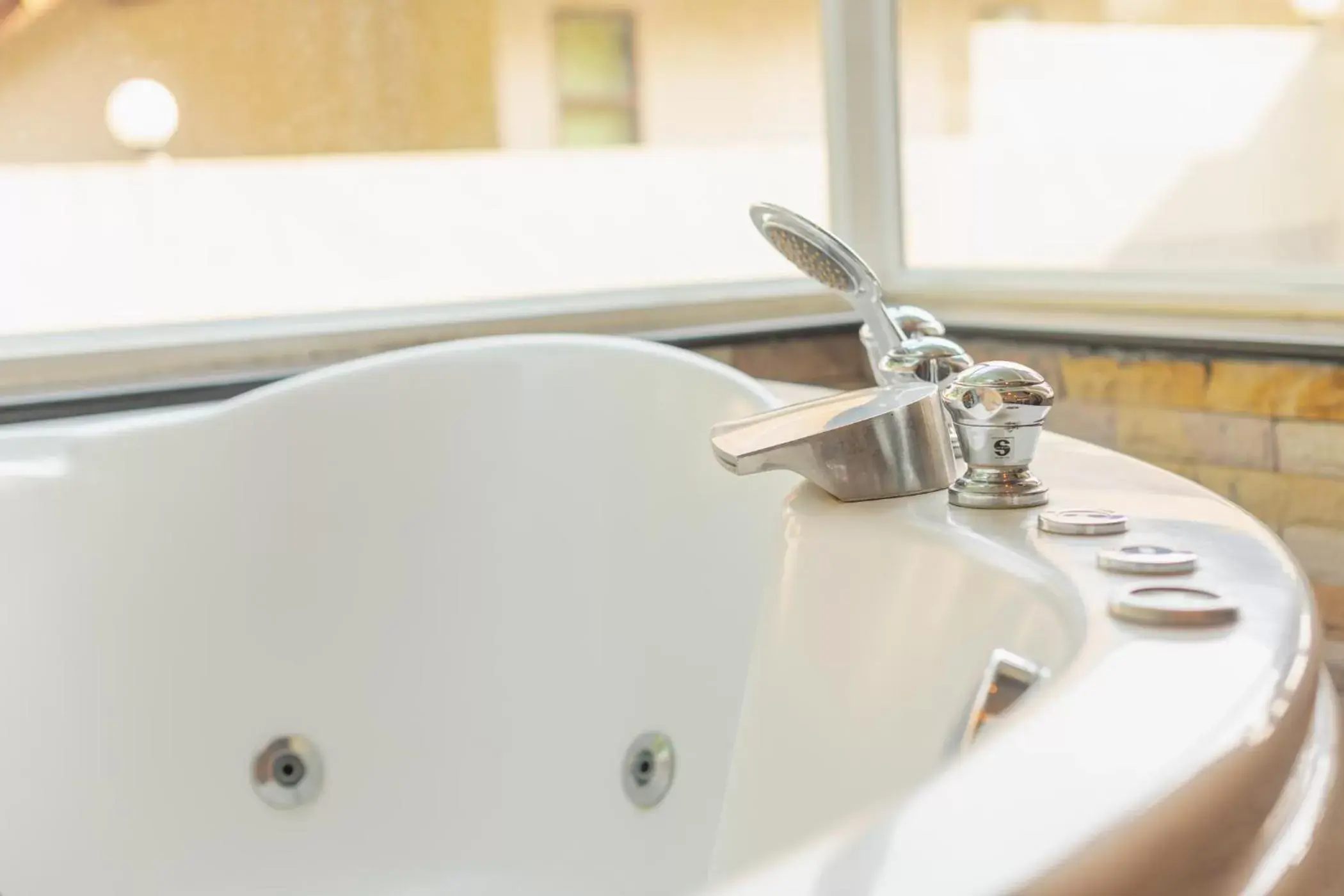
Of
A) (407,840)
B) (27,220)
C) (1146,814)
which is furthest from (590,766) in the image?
(1146,814)

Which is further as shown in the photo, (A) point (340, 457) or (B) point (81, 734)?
(A) point (340, 457)

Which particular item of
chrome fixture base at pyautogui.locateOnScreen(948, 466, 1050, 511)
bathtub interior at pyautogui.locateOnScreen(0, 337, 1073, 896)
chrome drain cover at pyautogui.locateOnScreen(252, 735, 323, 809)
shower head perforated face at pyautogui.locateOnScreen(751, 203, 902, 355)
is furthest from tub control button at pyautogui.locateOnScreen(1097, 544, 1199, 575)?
chrome drain cover at pyautogui.locateOnScreen(252, 735, 323, 809)

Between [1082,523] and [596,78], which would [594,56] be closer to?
[596,78]

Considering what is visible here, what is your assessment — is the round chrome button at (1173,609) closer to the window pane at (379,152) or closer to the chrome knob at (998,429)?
the chrome knob at (998,429)

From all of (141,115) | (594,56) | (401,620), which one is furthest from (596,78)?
(401,620)

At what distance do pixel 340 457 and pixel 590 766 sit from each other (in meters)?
0.46

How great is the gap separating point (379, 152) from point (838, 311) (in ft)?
2.54

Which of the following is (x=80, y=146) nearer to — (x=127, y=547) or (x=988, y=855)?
(x=127, y=547)

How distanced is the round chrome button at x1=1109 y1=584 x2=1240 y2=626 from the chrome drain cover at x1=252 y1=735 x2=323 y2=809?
1.10 meters

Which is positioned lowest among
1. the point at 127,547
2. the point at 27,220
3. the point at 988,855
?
Answer: the point at 127,547

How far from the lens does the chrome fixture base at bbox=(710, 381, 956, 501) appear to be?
0.98 metres

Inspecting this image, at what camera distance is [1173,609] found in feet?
2.13

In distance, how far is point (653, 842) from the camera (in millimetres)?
1520

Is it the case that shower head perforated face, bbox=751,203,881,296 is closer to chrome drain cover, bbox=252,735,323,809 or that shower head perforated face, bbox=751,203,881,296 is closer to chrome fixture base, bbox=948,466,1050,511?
chrome fixture base, bbox=948,466,1050,511
